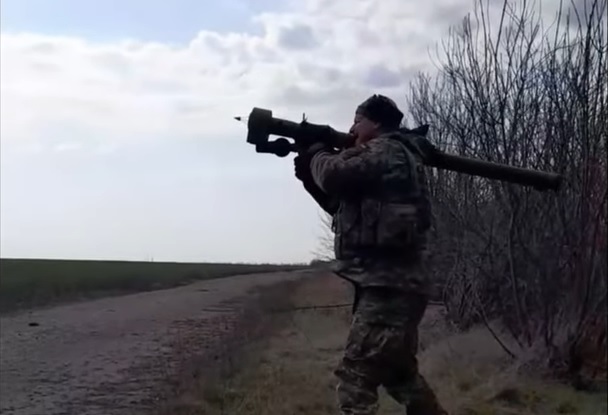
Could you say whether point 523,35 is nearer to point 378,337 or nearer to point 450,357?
point 450,357

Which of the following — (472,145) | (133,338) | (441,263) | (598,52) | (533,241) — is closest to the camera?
(533,241)

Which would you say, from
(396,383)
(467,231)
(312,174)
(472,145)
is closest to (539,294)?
(396,383)

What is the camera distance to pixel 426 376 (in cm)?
731

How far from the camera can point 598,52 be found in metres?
7.43

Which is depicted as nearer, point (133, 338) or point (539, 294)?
point (539, 294)

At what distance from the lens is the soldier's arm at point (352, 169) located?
4797 mm

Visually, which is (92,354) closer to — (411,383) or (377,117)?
(411,383)

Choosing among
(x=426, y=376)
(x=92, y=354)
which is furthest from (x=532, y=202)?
(x=92, y=354)

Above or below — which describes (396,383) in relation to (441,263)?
below

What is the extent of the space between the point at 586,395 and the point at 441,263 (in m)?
7.28

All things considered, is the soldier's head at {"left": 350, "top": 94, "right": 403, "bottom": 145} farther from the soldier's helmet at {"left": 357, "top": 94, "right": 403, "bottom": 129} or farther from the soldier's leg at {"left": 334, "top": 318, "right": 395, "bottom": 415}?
the soldier's leg at {"left": 334, "top": 318, "right": 395, "bottom": 415}

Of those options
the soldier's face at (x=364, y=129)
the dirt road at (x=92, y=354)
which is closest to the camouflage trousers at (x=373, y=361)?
the soldier's face at (x=364, y=129)

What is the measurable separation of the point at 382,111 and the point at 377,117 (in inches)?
1.6

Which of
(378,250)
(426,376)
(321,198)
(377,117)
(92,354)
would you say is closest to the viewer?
(378,250)
